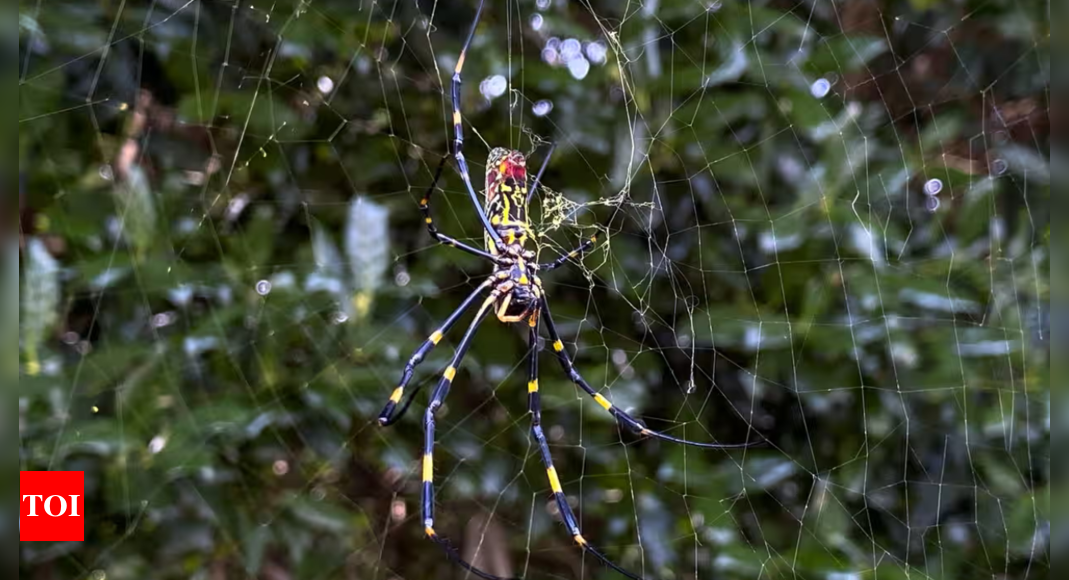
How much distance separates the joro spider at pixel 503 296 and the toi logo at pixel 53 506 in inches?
14.6

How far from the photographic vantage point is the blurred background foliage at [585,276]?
0.94m

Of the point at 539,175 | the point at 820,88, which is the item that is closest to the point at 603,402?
the point at 539,175

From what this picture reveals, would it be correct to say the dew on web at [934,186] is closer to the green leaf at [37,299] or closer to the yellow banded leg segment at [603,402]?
the yellow banded leg segment at [603,402]

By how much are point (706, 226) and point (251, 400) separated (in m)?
0.66

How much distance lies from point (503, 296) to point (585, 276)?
16cm

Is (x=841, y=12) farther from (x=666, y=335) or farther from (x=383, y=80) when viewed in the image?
(x=383, y=80)

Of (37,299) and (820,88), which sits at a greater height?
(820,88)

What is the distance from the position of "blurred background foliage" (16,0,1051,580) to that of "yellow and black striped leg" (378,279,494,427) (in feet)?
0.18

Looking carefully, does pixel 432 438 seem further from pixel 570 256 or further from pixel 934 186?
pixel 934 186

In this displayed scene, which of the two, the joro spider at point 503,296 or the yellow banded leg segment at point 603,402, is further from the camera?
the yellow banded leg segment at point 603,402

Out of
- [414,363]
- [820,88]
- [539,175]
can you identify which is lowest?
[414,363]

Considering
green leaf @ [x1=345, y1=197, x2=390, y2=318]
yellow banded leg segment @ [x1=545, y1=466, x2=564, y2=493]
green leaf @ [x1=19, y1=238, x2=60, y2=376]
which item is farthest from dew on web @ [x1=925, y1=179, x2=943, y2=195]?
green leaf @ [x1=19, y1=238, x2=60, y2=376]

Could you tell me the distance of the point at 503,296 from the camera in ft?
3.08

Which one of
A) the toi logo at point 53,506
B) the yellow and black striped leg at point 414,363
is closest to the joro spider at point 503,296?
the yellow and black striped leg at point 414,363
